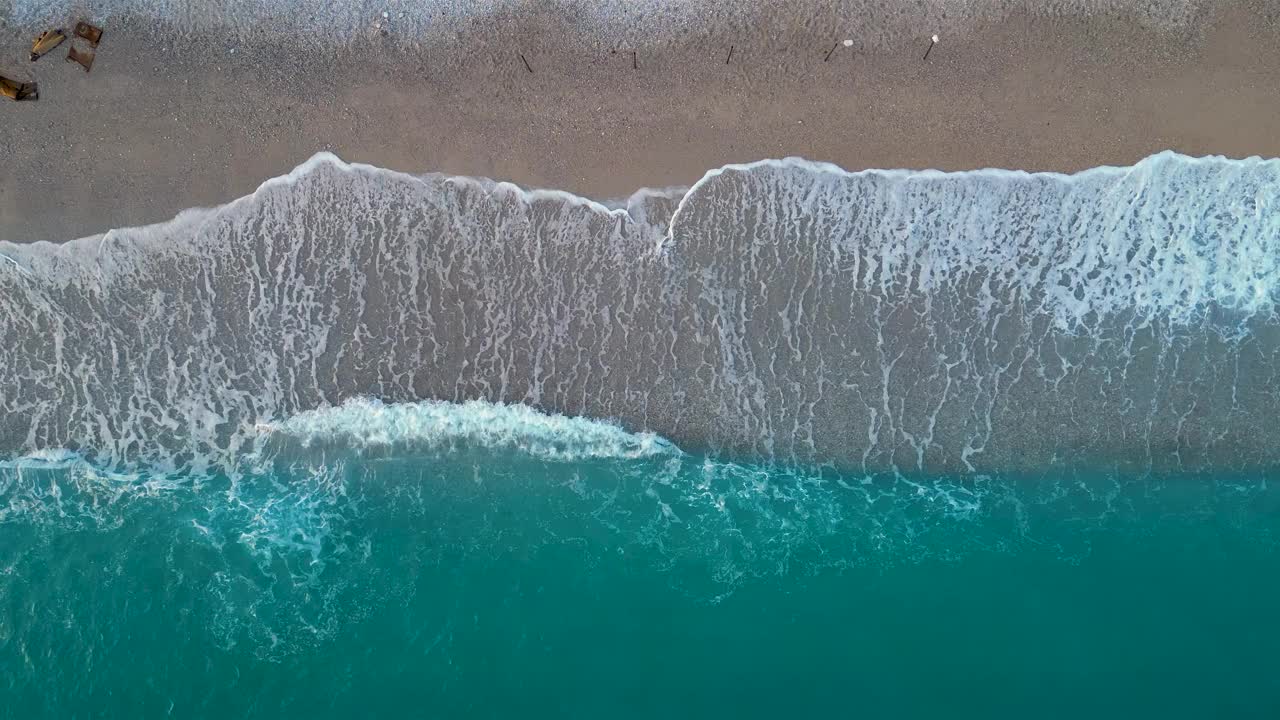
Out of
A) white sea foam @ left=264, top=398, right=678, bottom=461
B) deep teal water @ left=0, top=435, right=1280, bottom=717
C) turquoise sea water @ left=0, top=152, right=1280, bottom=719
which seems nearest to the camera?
deep teal water @ left=0, top=435, right=1280, bottom=717

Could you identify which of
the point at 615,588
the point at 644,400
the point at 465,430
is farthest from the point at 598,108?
the point at 615,588

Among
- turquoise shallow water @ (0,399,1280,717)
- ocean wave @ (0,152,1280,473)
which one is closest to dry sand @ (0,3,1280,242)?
ocean wave @ (0,152,1280,473)

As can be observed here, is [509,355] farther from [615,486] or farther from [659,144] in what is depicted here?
[659,144]

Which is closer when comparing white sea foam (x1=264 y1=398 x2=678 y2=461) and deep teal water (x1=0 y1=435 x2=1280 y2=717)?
deep teal water (x1=0 y1=435 x2=1280 y2=717)

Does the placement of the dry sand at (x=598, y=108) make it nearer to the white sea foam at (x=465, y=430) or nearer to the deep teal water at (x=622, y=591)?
the white sea foam at (x=465, y=430)

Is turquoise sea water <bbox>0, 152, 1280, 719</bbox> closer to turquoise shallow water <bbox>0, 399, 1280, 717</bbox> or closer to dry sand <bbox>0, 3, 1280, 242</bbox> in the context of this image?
turquoise shallow water <bbox>0, 399, 1280, 717</bbox>
